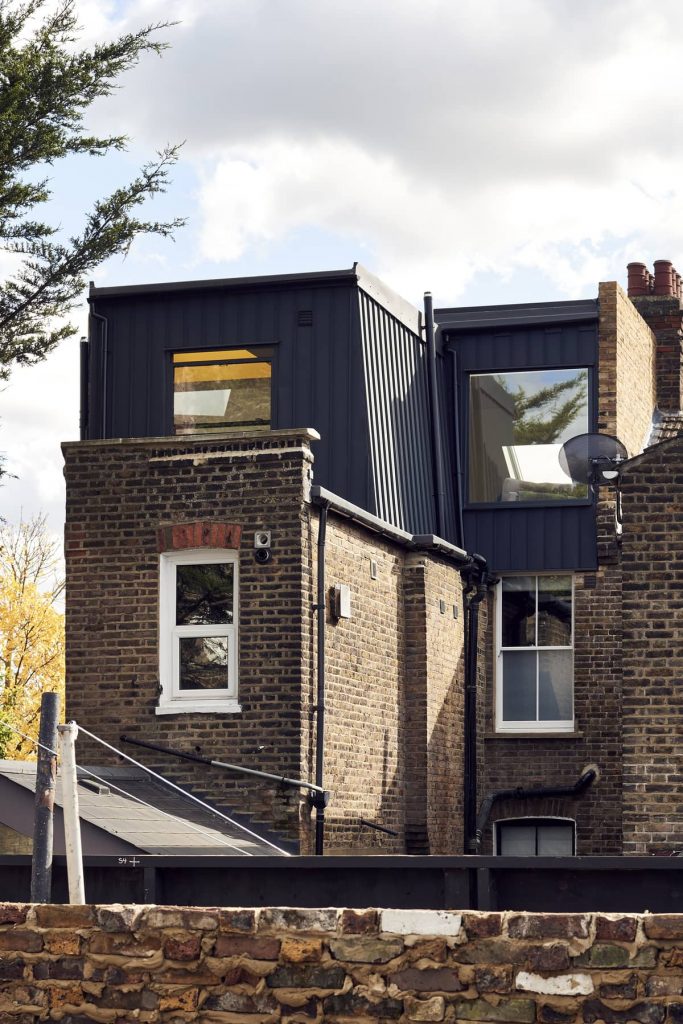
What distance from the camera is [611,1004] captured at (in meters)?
7.64

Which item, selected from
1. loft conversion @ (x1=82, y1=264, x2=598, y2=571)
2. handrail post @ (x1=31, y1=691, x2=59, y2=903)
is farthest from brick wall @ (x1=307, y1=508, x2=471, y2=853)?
handrail post @ (x1=31, y1=691, x2=59, y2=903)

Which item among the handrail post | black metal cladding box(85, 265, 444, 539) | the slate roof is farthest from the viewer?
black metal cladding box(85, 265, 444, 539)

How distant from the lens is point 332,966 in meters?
8.11

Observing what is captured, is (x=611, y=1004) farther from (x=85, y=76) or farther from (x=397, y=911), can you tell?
(x=85, y=76)

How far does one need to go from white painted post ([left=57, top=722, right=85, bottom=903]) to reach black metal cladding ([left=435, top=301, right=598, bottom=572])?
1470 centimetres

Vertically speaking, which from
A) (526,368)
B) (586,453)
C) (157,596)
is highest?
(526,368)

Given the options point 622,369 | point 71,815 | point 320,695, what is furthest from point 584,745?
point 71,815

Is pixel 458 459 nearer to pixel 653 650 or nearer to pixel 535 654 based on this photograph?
pixel 535 654

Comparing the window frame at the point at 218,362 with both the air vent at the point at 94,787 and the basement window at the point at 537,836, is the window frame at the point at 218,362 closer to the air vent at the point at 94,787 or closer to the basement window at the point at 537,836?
the air vent at the point at 94,787

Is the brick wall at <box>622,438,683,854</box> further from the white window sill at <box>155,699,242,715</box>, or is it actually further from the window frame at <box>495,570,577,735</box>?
the window frame at <box>495,570,577,735</box>

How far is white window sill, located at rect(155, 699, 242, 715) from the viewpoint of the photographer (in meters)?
17.3

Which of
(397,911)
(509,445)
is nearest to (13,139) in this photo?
(509,445)

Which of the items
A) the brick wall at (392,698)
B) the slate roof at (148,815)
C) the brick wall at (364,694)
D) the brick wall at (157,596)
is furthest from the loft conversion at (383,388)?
the slate roof at (148,815)

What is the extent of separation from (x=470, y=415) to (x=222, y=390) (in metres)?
4.23
